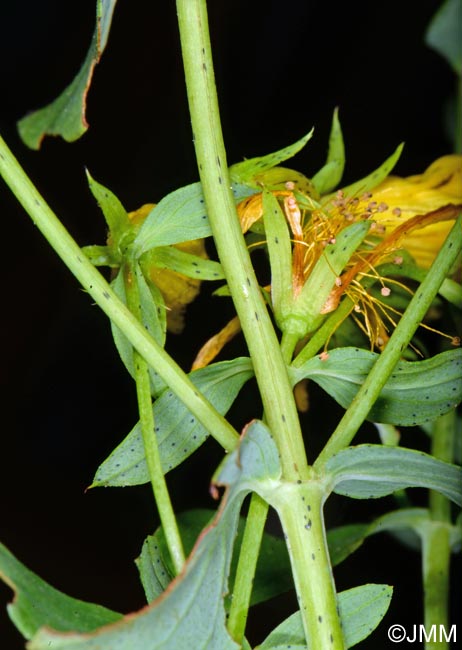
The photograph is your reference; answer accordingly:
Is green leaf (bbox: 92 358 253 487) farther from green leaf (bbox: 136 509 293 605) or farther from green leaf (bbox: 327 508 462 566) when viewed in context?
green leaf (bbox: 327 508 462 566)

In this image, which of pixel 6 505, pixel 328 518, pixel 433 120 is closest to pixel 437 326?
pixel 328 518

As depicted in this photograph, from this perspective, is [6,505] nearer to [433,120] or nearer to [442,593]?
[442,593]

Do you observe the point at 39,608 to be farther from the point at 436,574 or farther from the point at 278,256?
the point at 436,574

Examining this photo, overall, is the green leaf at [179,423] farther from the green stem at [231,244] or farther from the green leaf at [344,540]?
the green leaf at [344,540]

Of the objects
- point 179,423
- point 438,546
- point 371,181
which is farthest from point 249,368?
point 438,546

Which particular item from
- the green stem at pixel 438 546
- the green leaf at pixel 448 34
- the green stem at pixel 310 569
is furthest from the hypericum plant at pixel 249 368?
the green leaf at pixel 448 34
